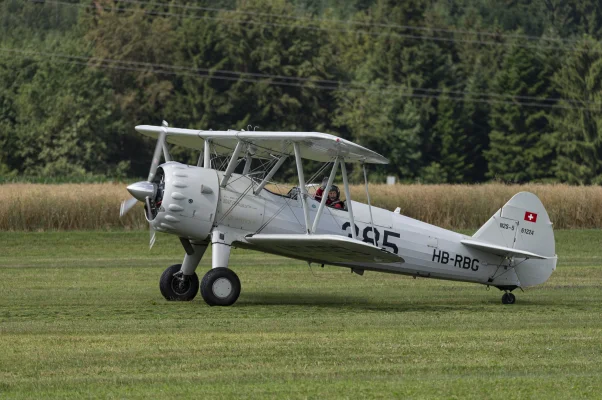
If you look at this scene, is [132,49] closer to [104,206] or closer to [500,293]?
[104,206]

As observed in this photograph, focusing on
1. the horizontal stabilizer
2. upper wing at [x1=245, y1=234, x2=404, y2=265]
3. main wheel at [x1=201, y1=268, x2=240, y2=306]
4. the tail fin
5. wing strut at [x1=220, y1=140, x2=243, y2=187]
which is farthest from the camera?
the tail fin

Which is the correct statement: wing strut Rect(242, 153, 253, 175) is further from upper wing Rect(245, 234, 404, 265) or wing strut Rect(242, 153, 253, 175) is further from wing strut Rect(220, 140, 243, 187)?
upper wing Rect(245, 234, 404, 265)

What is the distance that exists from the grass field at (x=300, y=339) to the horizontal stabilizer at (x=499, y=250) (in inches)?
32.1

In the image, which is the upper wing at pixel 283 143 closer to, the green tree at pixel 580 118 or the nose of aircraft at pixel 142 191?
the nose of aircraft at pixel 142 191

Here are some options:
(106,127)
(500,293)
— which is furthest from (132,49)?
(500,293)

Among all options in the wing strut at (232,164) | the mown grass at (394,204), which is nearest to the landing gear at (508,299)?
the wing strut at (232,164)

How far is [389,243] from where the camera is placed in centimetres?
1823

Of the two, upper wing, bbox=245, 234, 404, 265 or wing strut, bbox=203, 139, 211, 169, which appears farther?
wing strut, bbox=203, 139, 211, 169

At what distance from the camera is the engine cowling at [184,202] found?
17109 millimetres

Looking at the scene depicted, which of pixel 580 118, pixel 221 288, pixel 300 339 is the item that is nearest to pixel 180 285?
pixel 221 288

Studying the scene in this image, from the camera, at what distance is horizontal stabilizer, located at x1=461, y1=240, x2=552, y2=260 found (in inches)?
716

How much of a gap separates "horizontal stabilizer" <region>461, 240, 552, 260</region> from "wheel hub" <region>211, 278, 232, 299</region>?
13.3ft

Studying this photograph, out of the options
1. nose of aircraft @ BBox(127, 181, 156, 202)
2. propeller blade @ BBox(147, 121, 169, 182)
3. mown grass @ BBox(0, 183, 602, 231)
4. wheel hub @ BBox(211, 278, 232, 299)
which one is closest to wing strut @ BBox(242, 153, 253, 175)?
propeller blade @ BBox(147, 121, 169, 182)

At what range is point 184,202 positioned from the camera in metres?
17.2
